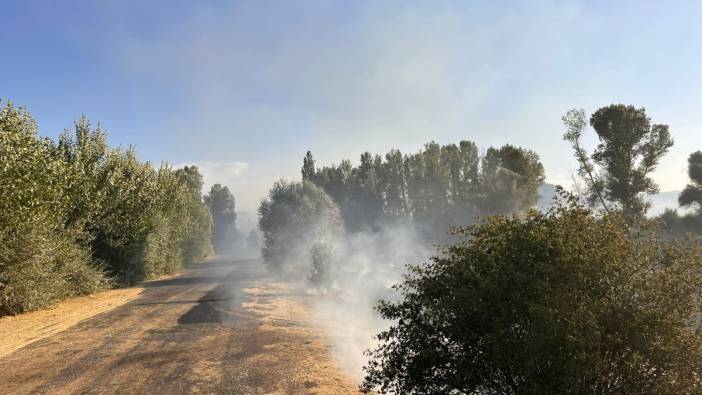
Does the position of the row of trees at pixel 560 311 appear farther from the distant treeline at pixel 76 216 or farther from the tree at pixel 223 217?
the tree at pixel 223 217

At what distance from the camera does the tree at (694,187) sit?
4562cm

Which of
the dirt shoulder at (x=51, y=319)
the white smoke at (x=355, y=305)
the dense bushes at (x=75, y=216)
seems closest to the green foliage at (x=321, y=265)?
the white smoke at (x=355, y=305)

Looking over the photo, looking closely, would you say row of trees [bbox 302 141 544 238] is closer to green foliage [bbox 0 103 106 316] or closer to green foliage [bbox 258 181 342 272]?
green foliage [bbox 258 181 342 272]

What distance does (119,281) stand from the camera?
3216cm

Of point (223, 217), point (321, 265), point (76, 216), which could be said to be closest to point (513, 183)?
point (321, 265)

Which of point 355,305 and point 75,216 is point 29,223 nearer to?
point 75,216

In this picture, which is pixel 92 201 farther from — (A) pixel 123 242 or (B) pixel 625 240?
(B) pixel 625 240

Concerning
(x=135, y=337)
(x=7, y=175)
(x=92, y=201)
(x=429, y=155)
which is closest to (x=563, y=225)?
(x=135, y=337)

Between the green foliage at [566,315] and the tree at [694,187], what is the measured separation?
5297 cm

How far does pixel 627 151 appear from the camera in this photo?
1470 inches

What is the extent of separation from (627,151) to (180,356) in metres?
41.2

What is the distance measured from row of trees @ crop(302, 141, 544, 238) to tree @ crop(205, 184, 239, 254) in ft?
247

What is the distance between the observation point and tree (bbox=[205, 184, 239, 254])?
482 ft

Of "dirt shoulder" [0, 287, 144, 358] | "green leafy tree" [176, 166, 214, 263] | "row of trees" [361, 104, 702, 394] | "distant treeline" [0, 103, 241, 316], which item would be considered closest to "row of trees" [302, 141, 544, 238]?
"green leafy tree" [176, 166, 214, 263]
